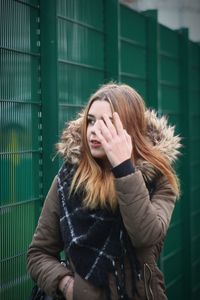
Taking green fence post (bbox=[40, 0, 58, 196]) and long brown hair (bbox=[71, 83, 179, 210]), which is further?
green fence post (bbox=[40, 0, 58, 196])

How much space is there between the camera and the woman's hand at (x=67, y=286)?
2736 mm

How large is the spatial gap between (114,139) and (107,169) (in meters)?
0.24

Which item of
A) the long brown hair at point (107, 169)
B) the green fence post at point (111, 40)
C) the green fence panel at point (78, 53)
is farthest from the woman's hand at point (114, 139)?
the green fence post at point (111, 40)

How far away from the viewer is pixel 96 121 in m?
2.70

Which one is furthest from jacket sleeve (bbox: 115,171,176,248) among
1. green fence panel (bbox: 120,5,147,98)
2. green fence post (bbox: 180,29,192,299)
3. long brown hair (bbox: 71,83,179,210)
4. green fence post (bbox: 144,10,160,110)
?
green fence post (bbox: 180,29,192,299)

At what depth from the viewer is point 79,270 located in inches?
107

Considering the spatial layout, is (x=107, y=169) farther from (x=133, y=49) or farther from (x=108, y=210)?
(x=133, y=49)

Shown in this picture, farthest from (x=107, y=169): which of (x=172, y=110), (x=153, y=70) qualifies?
(x=172, y=110)

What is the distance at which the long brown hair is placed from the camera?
8.86ft

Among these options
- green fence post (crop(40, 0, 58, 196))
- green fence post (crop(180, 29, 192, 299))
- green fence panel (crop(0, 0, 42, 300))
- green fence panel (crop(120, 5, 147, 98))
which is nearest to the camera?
green fence panel (crop(0, 0, 42, 300))

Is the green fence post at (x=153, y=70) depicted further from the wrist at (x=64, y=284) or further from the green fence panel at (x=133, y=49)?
the wrist at (x=64, y=284)

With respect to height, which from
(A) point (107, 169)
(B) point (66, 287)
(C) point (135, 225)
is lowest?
(B) point (66, 287)

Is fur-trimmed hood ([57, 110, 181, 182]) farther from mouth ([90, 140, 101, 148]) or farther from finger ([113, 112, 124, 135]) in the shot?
finger ([113, 112, 124, 135])

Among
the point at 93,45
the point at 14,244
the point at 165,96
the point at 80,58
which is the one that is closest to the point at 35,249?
the point at 14,244
